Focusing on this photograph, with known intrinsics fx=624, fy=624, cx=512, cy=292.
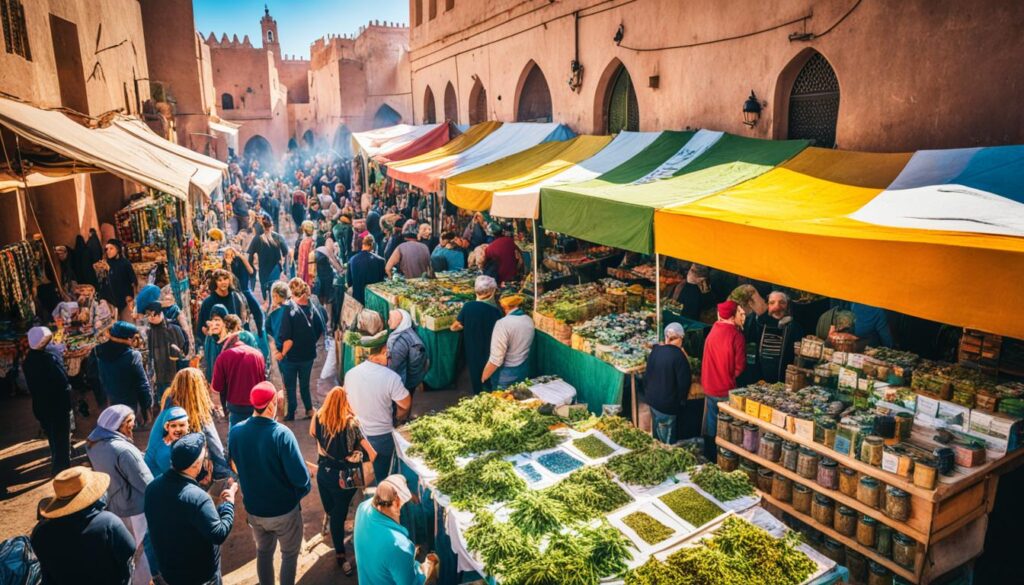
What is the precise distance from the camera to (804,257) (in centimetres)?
468

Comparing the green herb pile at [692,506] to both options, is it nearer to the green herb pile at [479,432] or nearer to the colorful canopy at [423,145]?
the green herb pile at [479,432]

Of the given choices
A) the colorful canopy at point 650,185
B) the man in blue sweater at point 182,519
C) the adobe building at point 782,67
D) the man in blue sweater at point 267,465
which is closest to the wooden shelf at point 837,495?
the colorful canopy at point 650,185

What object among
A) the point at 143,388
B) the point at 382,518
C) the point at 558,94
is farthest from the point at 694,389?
the point at 558,94

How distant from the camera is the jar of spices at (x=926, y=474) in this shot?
166 inches

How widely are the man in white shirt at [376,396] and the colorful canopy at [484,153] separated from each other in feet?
20.9

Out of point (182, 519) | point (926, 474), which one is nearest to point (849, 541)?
point (926, 474)

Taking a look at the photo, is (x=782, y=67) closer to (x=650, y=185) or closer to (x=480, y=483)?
(x=650, y=185)

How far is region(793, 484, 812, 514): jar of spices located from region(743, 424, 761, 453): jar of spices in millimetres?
485

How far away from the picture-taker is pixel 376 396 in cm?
551

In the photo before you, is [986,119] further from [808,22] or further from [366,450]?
[366,450]

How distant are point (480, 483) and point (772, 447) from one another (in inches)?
99.0

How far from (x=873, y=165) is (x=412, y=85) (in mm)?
20770

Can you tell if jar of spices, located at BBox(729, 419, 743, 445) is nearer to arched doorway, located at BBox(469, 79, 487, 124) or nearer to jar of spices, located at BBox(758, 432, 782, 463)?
jar of spices, located at BBox(758, 432, 782, 463)

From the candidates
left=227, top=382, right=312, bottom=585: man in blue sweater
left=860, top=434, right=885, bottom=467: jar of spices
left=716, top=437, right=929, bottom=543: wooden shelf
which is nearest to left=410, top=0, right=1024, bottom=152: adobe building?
left=860, top=434, right=885, bottom=467: jar of spices
